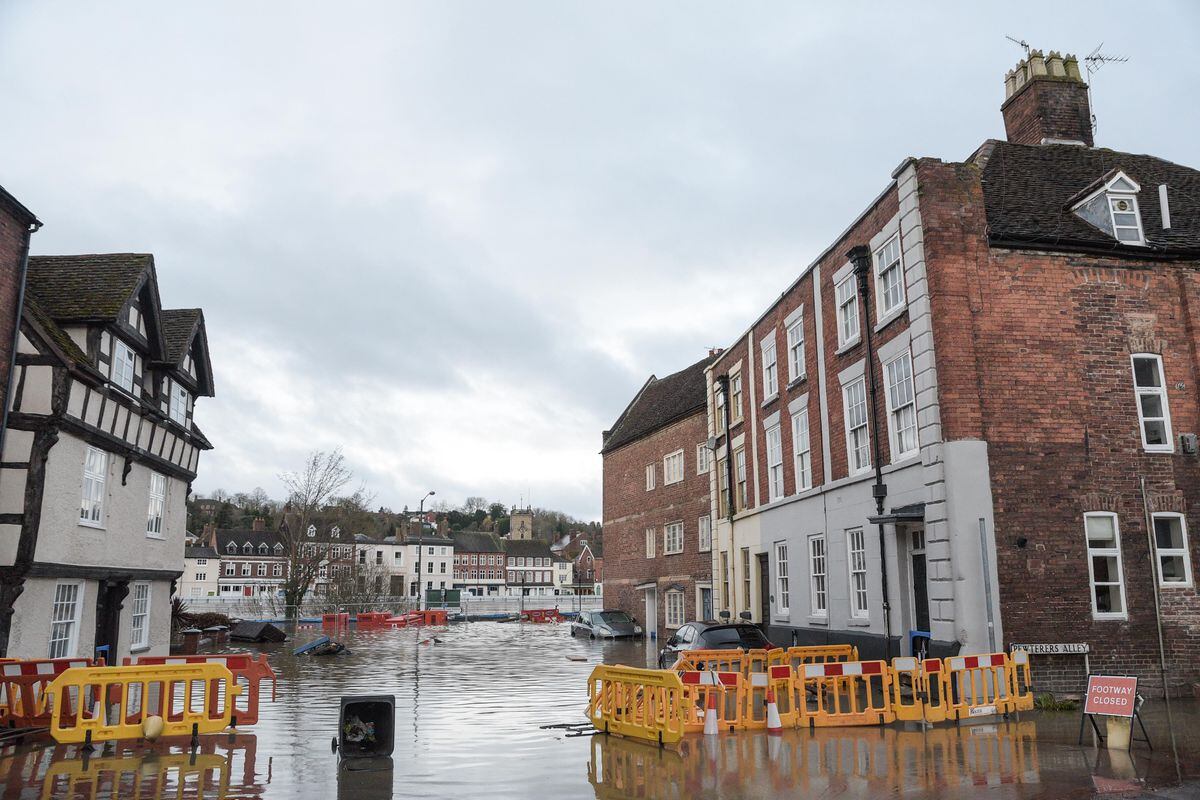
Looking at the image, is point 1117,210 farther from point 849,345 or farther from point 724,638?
point 724,638

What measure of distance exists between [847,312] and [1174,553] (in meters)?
8.12

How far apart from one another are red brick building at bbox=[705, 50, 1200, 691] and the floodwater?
208cm

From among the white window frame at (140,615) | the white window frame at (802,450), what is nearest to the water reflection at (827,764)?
the white window frame at (802,450)

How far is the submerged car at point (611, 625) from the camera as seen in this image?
37.8 m

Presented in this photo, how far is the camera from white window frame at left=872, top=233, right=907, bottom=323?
1773 cm

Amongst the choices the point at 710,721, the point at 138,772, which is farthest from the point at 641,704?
the point at 138,772

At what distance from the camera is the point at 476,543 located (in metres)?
A: 115

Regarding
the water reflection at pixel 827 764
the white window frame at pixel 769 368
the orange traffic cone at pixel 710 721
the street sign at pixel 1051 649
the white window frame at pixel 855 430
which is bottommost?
the water reflection at pixel 827 764

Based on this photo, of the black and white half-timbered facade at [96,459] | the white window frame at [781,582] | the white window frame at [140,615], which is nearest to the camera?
the black and white half-timbered facade at [96,459]

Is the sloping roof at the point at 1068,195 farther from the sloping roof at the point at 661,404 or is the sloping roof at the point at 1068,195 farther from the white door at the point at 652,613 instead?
the white door at the point at 652,613

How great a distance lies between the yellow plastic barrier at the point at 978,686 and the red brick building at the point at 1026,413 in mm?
1034

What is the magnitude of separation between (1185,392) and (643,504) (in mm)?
25169

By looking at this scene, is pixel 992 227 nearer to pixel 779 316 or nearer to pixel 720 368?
pixel 779 316

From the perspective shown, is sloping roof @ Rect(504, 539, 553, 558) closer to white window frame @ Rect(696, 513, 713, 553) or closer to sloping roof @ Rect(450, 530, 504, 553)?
sloping roof @ Rect(450, 530, 504, 553)
